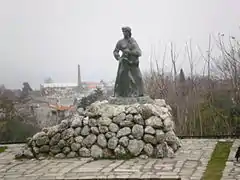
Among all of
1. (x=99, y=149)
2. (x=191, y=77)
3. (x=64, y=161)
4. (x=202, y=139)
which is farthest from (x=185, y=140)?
(x=191, y=77)

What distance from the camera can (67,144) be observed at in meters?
8.75

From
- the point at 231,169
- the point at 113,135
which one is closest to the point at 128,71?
the point at 113,135

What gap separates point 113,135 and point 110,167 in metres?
1.34

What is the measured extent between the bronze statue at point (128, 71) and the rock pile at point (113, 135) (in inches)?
24.2

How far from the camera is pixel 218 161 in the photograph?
24.5 feet

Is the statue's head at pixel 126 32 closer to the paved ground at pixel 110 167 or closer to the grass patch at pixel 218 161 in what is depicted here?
the paved ground at pixel 110 167

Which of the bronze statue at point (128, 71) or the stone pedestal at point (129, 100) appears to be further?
the bronze statue at point (128, 71)

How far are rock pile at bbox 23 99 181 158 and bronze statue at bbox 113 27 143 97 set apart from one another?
A: 0.61 metres

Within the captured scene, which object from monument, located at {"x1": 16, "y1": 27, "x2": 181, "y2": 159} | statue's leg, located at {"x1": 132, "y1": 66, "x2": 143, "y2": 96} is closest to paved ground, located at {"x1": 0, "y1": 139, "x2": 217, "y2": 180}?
monument, located at {"x1": 16, "y1": 27, "x2": 181, "y2": 159}

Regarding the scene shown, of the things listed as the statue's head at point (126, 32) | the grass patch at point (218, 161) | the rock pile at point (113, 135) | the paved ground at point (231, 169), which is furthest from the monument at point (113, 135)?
the statue's head at point (126, 32)

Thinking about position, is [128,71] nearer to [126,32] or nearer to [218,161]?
[126,32]

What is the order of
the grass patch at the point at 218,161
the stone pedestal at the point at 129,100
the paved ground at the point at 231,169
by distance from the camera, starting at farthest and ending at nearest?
the stone pedestal at the point at 129,100 < the grass patch at the point at 218,161 < the paved ground at the point at 231,169

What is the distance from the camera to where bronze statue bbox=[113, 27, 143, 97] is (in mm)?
9586

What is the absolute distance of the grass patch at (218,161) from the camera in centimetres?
634
